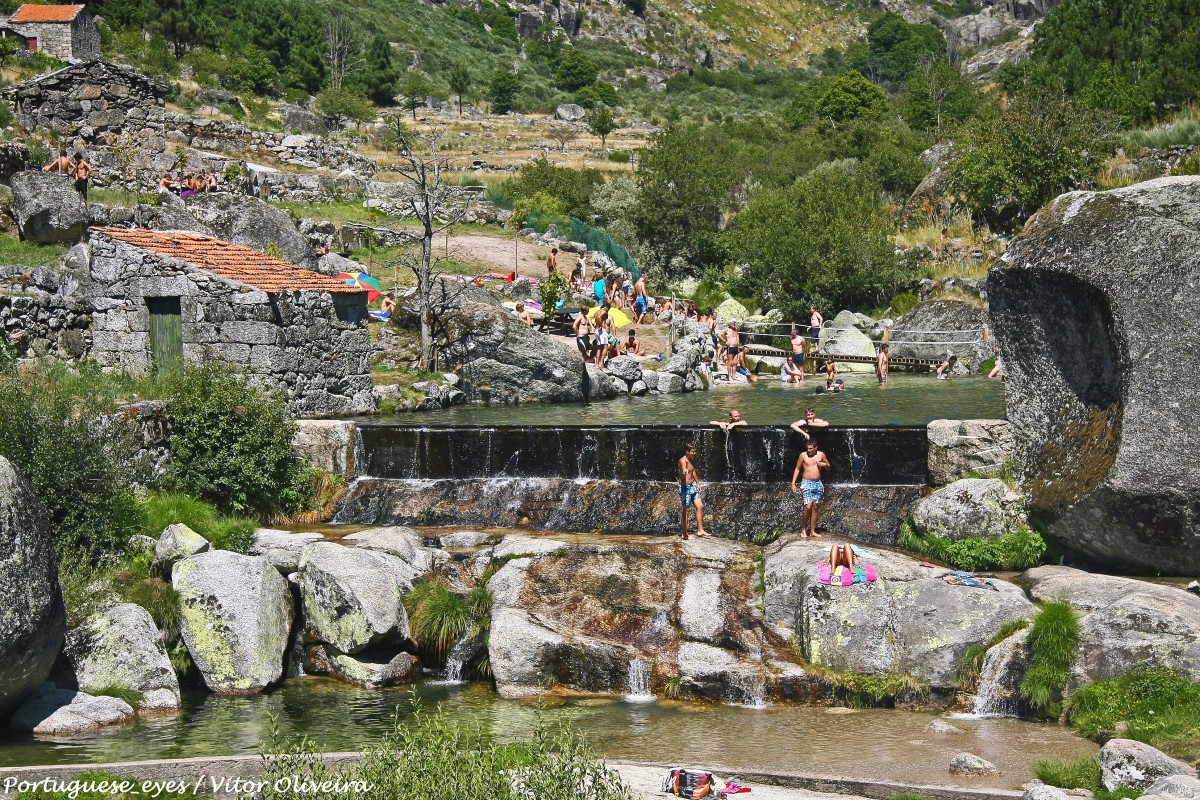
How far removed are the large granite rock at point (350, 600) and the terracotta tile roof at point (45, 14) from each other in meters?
48.2

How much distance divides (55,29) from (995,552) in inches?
2063

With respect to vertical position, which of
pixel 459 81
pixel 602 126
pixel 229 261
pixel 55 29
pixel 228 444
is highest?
pixel 459 81

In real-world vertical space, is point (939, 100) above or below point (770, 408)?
above

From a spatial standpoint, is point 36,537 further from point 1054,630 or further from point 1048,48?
point 1048,48

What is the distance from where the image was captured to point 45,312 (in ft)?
73.0

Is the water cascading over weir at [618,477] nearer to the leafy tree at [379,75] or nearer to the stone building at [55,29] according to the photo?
the stone building at [55,29]

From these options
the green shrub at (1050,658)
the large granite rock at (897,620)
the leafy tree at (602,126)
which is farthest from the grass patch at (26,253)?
the leafy tree at (602,126)

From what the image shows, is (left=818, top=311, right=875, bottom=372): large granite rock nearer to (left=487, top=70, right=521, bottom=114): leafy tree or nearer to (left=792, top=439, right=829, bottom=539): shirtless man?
(left=792, top=439, right=829, bottom=539): shirtless man

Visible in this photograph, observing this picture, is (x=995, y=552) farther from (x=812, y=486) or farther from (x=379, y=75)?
(x=379, y=75)

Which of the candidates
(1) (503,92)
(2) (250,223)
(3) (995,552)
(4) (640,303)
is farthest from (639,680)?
(1) (503,92)

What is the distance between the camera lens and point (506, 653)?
1416 centimetres

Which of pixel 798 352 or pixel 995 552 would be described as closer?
pixel 995 552

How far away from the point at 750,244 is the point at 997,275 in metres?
23.9

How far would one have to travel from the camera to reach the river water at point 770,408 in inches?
906
